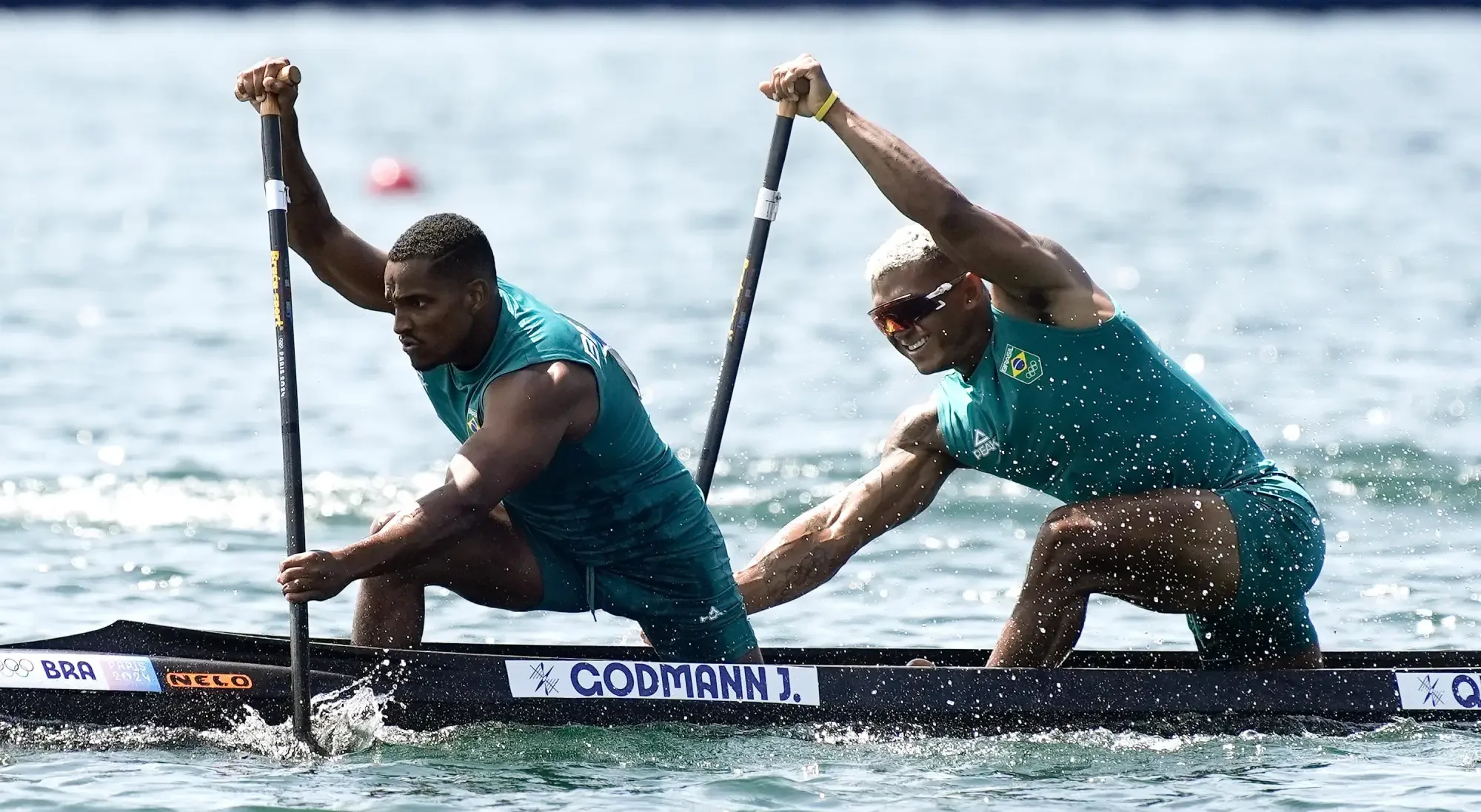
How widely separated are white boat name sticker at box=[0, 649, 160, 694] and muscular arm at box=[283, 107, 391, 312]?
1.57 m

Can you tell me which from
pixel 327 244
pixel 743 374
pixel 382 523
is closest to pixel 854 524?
pixel 382 523

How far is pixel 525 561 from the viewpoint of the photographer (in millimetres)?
7320

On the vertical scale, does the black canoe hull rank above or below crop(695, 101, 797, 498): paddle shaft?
below

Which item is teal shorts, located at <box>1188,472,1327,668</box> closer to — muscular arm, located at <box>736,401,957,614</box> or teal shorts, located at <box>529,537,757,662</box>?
muscular arm, located at <box>736,401,957,614</box>

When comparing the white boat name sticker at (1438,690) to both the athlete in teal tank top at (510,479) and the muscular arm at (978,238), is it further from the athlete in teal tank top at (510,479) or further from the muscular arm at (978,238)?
the athlete in teal tank top at (510,479)

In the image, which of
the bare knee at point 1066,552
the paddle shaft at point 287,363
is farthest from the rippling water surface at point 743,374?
the bare knee at point 1066,552

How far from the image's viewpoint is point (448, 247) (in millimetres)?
6645

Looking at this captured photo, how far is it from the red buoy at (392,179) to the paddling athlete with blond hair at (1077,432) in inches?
1028

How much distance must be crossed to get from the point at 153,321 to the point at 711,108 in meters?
30.5

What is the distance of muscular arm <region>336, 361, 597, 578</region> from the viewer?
6477mm

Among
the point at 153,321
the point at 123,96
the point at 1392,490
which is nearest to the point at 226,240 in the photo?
the point at 153,321

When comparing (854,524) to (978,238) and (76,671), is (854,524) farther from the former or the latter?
(76,671)

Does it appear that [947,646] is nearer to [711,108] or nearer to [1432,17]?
[711,108]

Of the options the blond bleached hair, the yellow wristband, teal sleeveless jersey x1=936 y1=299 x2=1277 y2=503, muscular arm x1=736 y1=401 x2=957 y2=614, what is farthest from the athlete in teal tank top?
the yellow wristband
